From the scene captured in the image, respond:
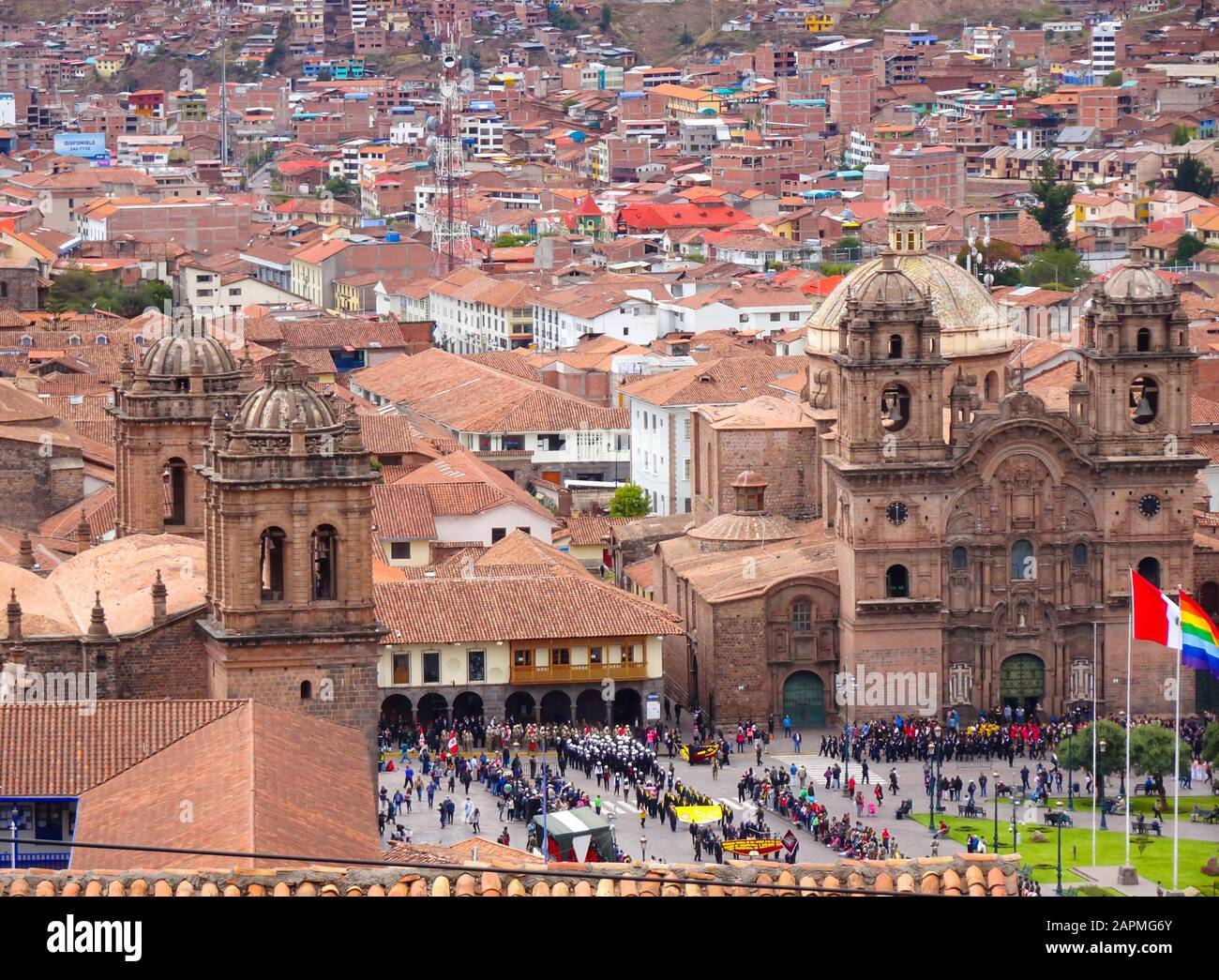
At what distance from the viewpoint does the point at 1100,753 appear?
251ft

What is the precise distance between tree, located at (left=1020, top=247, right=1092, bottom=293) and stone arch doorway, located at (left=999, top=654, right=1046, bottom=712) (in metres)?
89.2

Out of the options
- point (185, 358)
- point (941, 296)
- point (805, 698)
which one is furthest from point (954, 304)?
point (185, 358)

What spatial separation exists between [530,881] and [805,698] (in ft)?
168

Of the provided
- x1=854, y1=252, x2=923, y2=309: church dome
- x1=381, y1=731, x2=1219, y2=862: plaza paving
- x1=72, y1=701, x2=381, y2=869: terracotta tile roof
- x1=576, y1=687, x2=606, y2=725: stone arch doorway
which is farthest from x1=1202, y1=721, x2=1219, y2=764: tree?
x1=72, y1=701, x2=381, y2=869: terracotta tile roof

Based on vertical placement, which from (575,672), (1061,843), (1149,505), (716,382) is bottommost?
(575,672)

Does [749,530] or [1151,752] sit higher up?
[749,530]

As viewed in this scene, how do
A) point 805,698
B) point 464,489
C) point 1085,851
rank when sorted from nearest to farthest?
point 1085,851
point 805,698
point 464,489

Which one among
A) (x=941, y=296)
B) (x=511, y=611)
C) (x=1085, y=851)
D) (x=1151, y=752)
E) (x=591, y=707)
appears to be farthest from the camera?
(x=941, y=296)

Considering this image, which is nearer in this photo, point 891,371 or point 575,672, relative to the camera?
point 575,672

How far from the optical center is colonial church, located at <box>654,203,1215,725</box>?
287 ft

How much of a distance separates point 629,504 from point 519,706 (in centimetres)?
2809

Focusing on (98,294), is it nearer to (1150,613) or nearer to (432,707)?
(432,707)

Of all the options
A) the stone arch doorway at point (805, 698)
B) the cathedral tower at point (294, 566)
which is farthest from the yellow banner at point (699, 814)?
the stone arch doorway at point (805, 698)
